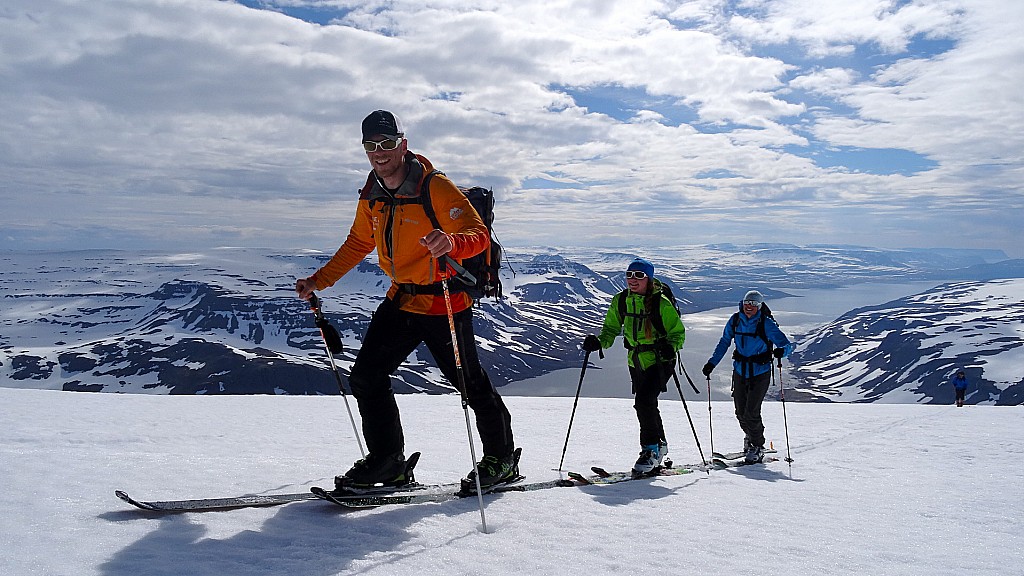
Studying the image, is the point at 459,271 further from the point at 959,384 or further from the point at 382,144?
the point at 959,384

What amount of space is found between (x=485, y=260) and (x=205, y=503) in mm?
2716

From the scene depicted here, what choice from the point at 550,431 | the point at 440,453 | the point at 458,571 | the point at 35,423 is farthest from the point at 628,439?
the point at 35,423

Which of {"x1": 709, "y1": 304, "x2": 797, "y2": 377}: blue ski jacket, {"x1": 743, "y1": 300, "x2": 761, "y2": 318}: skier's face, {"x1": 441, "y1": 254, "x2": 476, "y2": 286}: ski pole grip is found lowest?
{"x1": 709, "y1": 304, "x2": 797, "y2": 377}: blue ski jacket

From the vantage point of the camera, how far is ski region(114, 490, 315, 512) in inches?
151

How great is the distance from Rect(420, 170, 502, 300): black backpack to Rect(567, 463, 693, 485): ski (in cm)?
247

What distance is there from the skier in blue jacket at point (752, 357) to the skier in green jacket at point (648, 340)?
8.17ft

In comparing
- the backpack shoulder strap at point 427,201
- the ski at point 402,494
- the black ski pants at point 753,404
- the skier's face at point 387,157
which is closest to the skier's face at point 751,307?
the black ski pants at point 753,404

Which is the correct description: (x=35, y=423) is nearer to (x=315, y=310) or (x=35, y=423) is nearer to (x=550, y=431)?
(x=315, y=310)

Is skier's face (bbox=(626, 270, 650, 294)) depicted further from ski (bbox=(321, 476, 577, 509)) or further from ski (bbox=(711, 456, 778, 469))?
ski (bbox=(321, 476, 577, 509))

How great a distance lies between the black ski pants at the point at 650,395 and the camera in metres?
7.62

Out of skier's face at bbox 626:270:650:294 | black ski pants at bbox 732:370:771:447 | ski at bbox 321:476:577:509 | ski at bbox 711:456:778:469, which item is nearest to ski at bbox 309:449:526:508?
ski at bbox 321:476:577:509

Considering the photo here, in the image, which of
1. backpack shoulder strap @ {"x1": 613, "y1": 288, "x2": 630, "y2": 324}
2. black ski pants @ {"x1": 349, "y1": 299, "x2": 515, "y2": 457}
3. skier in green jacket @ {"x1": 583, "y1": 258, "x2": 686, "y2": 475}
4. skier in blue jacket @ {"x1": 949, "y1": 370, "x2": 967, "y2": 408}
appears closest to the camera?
black ski pants @ {"x1": 349, "y1": 299, "x2": 515, "y2": 457}

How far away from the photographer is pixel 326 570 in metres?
3.27

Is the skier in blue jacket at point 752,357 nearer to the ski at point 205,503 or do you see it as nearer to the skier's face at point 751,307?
the skier's face at point 751,307
